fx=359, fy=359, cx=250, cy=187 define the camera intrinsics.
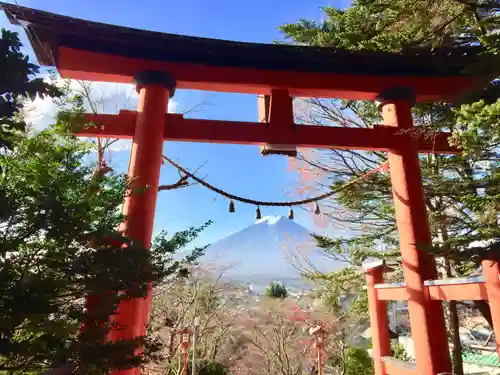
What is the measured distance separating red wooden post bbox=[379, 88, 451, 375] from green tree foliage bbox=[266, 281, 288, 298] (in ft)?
37.4

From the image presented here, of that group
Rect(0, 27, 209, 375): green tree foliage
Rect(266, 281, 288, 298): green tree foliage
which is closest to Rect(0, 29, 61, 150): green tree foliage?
Rect(0, 27, 209, 375): green tree foliage

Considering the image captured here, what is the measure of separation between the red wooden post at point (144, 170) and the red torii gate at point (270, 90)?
0.01 meters

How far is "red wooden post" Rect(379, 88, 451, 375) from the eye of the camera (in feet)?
10.9

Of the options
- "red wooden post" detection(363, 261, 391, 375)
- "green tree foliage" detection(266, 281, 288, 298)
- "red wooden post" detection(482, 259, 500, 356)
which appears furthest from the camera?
"green tree foliage" detection(266, 281, 288, 298)

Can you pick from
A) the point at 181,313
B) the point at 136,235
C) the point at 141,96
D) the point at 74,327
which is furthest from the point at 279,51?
the point at 181,313

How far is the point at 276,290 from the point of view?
48.3ft

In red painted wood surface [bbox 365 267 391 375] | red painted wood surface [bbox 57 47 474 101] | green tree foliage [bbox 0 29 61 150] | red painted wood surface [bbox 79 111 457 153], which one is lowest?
red painted wood surface [bbox 365 267 391 375]

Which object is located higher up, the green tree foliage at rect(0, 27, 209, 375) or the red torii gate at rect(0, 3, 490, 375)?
the red torii gate at rect(0, 3, 490, 375)

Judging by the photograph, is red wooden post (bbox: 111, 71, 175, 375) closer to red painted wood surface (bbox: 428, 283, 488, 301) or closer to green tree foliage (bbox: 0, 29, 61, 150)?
green tree foliage (bbox: 0, 29, 61, 150)

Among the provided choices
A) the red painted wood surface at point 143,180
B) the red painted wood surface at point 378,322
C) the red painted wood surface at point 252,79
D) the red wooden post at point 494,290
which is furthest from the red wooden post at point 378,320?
the red painted wood surface at point 143,180

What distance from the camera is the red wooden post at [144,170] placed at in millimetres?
2924

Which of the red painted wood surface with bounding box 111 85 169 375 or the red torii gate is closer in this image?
the red painted wood surface with bounding box 111 85 169 375

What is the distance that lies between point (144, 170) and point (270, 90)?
1708 millimetres

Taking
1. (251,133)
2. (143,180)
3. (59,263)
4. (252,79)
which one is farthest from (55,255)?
(252,79)
